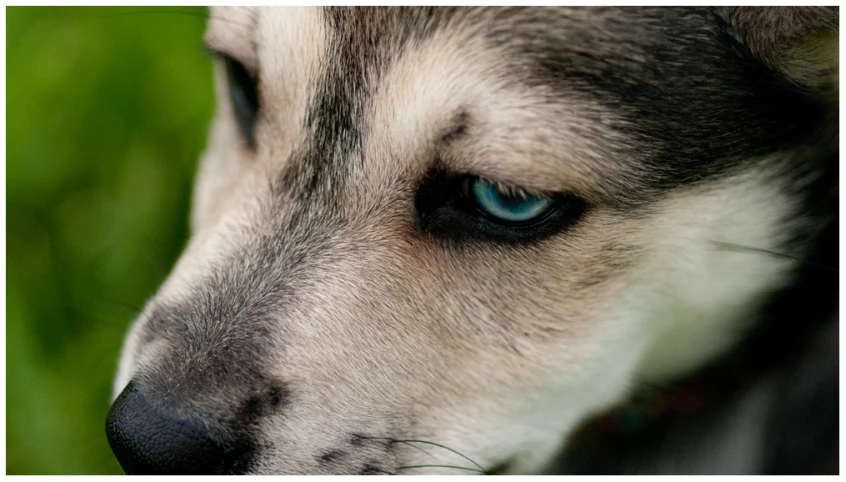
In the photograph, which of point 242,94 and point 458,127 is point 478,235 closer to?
point 458,127

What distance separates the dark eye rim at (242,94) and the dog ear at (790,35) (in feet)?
4.71

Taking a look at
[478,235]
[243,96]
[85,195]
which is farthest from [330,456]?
[85,195]

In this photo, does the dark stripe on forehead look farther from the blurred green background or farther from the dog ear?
the blurred green background

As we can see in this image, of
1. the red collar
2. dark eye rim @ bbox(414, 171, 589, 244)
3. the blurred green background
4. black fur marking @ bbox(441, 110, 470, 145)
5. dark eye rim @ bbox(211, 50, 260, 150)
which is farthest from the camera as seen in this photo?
the blurred green background

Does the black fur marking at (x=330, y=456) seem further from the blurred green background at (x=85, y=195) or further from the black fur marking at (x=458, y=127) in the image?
the blurred green background at (x=85, y=195)

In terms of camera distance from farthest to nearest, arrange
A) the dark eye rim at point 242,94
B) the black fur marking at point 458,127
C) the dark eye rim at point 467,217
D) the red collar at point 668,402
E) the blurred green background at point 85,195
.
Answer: the blurred green background at point 85,195 → the red collar at point 668,402 → the dark eye rim at point 242,94 → the dark eye rim at point 467,217 → the black fur marking at point 458,127

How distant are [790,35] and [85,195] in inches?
132

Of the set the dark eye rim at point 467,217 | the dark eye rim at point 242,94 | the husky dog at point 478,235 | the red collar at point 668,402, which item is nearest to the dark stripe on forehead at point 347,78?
the husky dog at point 478,235

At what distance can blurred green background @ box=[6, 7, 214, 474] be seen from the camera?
3.57 metres

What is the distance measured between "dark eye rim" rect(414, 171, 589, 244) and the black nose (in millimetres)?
815

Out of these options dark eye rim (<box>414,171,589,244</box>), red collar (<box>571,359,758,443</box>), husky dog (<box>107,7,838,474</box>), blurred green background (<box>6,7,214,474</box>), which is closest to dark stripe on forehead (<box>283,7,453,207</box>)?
husky dog (<box>107,7,838,474</box>)

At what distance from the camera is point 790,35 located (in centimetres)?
215

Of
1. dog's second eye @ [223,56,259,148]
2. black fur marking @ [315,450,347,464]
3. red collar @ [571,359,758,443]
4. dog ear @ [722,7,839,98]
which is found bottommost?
black fur marking @ [315,450,347,464]

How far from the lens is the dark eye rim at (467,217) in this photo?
223 centimetres
